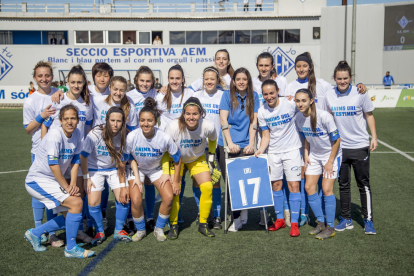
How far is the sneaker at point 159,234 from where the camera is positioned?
15.6ft

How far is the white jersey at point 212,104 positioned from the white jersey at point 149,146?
85 centimetres

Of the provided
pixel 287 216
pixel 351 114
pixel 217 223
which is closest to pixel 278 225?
pixel 287 216

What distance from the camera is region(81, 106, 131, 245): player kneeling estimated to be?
4.60 meters

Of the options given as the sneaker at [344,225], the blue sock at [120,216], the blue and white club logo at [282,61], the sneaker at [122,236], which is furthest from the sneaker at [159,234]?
the blue and white club logo at [282,61]

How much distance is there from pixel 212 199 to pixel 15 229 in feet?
8.62

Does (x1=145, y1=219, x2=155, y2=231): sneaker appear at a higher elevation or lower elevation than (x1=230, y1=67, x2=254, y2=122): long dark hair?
lower

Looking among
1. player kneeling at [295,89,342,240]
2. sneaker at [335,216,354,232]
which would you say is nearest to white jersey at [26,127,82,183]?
player kneeling at [295,89,342,240]

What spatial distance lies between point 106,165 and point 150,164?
55 cm

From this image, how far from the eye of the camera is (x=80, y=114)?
15.6 feet

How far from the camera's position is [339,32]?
31.0 metres

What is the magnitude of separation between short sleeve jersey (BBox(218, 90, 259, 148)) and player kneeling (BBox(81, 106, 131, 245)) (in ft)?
4.39

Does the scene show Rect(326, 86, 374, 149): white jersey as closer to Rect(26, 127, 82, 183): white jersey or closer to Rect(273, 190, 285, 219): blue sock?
Rect(273, 190, 285, 219): blue sock

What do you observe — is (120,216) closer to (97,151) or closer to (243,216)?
(97,151)

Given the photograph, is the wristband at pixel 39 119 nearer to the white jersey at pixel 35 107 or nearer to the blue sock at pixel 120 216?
the white jersey at pixel 35 107
